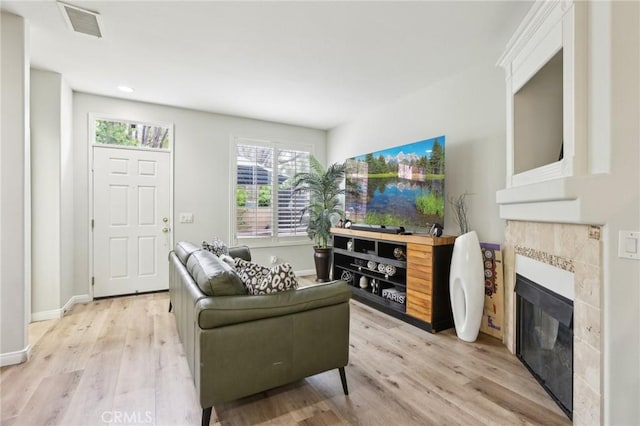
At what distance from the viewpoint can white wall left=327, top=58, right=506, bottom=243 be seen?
2889mm

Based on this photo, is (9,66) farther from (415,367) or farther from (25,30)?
(415,367)

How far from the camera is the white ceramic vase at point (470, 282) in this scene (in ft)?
8.95

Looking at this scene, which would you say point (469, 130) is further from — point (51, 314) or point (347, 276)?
point (51, 314)

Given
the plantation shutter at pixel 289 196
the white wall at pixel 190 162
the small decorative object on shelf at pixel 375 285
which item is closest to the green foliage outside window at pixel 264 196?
the plantation shutter at pixel 289 196

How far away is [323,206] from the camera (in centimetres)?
504

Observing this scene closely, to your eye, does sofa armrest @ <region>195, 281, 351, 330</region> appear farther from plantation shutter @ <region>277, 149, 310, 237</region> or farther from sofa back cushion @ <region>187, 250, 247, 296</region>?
plantation shutter @ <region>277, 149, 310, 237</region>

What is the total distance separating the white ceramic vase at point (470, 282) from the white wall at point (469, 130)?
1.09 feet

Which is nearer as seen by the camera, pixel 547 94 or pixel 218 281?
pixel 218 281

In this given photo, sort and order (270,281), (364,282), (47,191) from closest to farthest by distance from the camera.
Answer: (270,281) → (47,191) → (364,282)

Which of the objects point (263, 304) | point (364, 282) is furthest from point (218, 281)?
point (364, 282)

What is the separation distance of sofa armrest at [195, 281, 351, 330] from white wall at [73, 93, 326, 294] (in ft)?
10.6

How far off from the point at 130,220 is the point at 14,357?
211cm

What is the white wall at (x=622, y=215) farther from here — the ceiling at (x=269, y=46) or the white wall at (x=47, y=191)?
the white wall at (x=47, y=191)

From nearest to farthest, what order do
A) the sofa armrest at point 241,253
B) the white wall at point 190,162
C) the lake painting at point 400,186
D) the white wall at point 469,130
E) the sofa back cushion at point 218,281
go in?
the sofa back cushion at point 218,281
the white wall at point 469,130
the lake painting at point 400,186
the sofa armrest at point 241,253
the white wall at point 190,162
